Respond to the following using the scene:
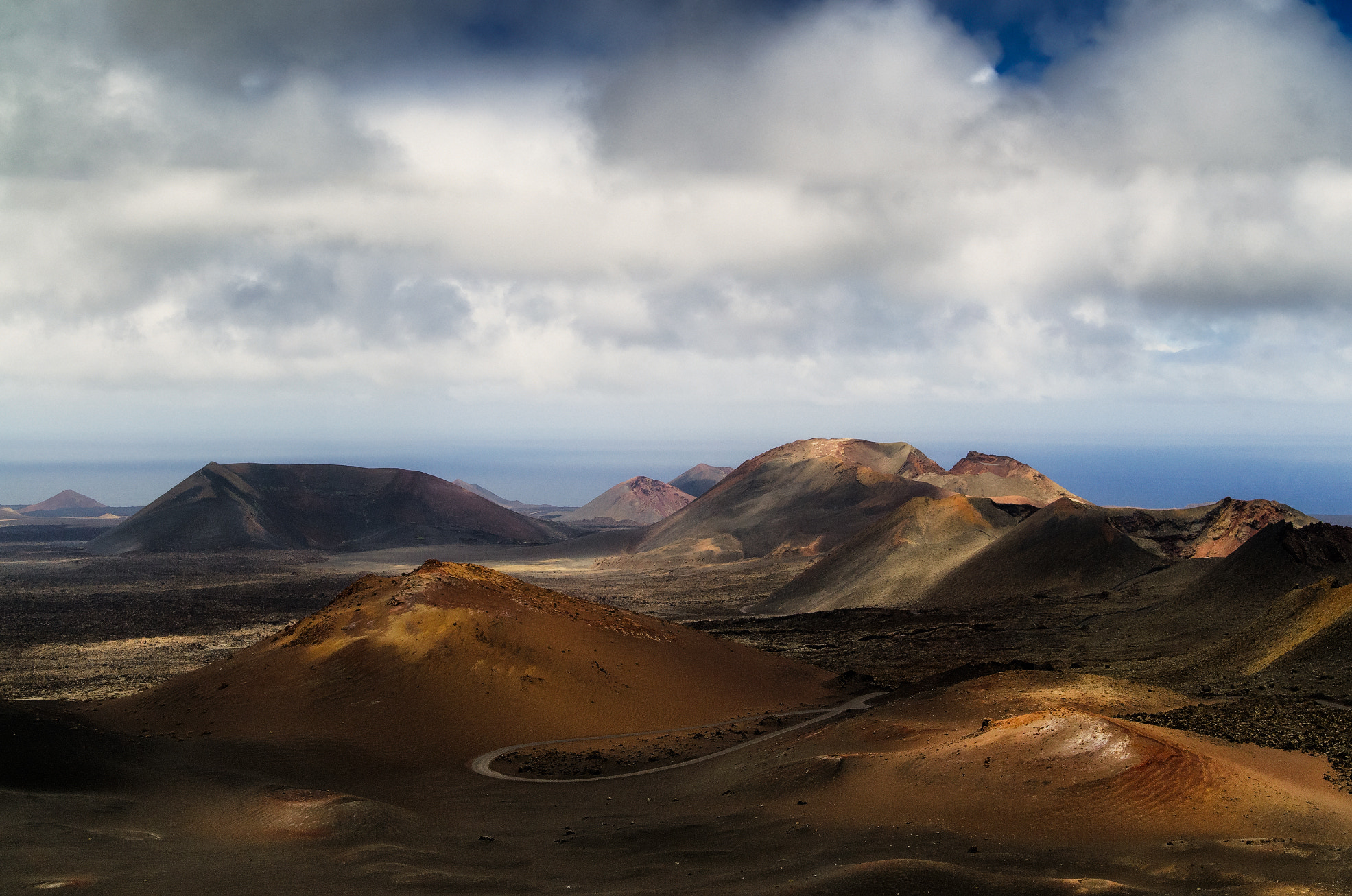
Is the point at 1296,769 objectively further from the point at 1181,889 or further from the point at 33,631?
the point at 33,631

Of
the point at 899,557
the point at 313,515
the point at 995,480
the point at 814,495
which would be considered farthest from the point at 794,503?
the point at 313,515

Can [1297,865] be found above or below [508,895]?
above

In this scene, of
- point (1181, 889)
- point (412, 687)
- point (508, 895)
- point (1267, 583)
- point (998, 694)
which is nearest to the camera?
point (1181, 889)

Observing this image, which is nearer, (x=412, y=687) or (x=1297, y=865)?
(x=1297, y=865)

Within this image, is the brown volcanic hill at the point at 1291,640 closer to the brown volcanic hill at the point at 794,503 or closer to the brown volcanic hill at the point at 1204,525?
the brown volcanic hill at the point at 1204,525

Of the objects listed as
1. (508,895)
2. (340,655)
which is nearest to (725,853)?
(508,895)

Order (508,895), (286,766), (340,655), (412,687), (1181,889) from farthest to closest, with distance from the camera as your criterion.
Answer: (340,655) → (412,687) → (286,766) → (508,895) → (1181,889)

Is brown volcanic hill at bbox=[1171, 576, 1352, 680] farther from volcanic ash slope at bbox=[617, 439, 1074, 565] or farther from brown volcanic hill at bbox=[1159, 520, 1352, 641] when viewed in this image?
volcanic ash slope at bbox=[617, 439, 1074, 565]

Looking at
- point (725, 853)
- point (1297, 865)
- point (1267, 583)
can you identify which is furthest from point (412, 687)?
point (1267, 583)
